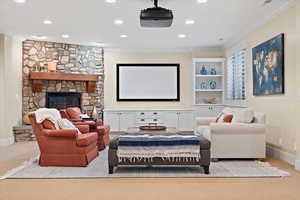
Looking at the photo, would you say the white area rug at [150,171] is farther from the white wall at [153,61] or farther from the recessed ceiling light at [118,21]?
the white wall at [153,61]

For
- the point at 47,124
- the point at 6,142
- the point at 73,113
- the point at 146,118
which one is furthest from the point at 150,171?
the point at 146,118

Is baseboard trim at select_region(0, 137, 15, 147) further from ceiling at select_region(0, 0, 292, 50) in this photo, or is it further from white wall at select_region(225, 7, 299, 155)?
white wall at select_region(225, 7, 299, 155)

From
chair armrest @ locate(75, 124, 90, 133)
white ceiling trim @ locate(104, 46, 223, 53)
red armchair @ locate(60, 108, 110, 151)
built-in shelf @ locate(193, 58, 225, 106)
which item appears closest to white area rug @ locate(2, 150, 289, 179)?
chair armrest @ locate(75, 124, 90, 133)

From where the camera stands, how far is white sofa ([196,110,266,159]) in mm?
A: 5492

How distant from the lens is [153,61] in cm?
1005

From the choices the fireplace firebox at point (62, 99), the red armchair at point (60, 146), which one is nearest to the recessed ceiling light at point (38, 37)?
the fireplace firebox at point (62, 99)

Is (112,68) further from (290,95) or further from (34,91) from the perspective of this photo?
(290,95)

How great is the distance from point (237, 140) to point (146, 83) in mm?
→ 4889

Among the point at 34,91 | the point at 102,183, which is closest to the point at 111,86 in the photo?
the point at 34,91

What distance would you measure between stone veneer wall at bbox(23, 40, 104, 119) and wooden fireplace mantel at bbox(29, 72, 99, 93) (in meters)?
0.15

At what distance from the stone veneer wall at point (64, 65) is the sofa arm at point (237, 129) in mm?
4944

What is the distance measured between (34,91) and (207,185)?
A: 6188 mm

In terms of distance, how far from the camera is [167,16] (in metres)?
5.00

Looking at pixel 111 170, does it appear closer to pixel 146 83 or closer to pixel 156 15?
pixel 156 15
